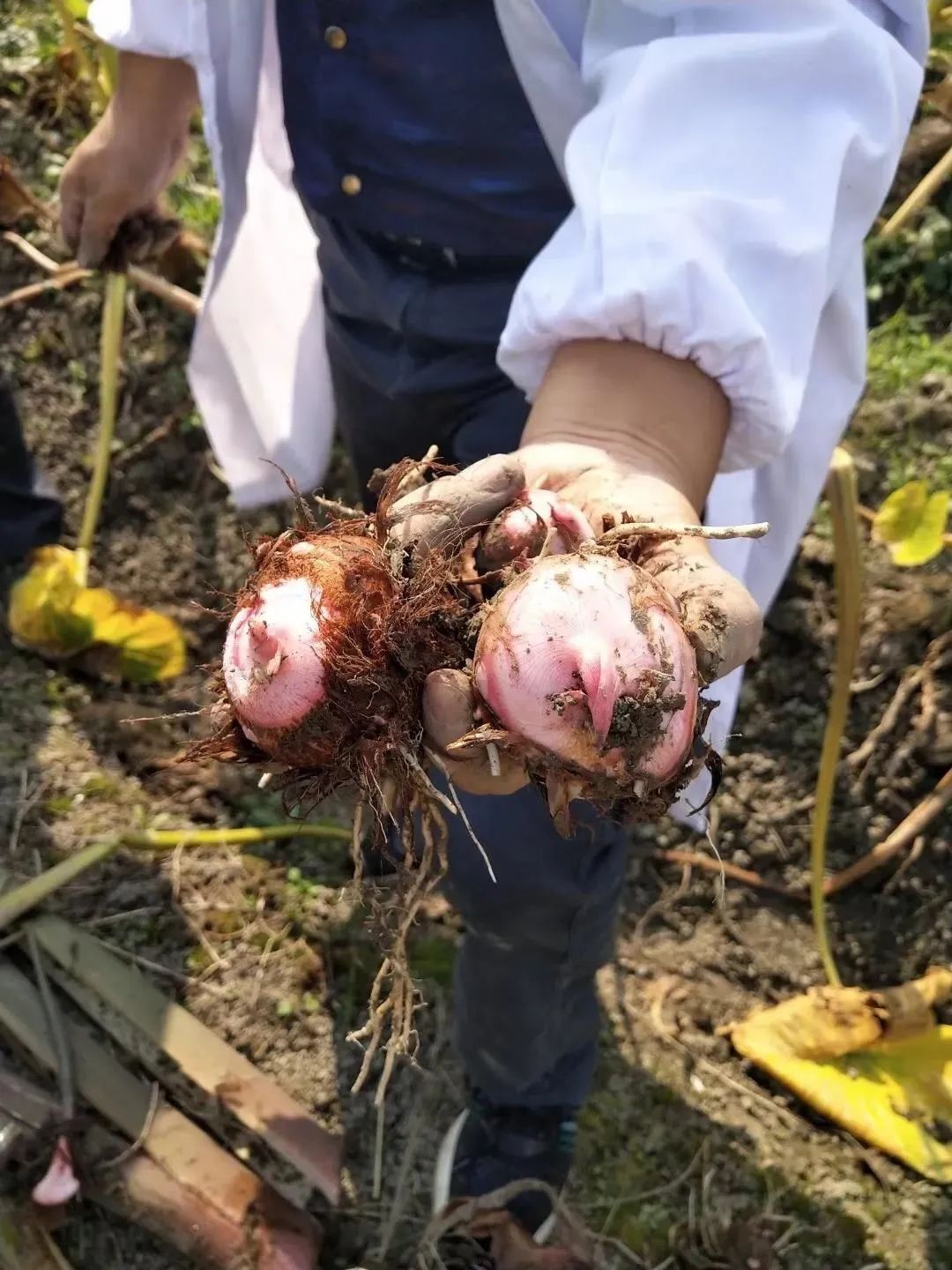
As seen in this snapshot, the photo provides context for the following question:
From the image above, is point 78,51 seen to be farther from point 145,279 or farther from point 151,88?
point 151,88

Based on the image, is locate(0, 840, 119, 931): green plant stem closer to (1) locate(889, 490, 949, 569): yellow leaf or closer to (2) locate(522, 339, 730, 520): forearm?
(2) locate(522, 339, 730, 520): forearm

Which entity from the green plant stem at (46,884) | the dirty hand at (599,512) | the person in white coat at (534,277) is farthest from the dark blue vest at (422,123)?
the green plant stem at (46,884)

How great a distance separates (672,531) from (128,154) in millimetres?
930

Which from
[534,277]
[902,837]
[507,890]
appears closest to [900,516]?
[902,837]

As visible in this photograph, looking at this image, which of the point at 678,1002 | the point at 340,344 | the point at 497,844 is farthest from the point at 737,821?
the point at 340,344

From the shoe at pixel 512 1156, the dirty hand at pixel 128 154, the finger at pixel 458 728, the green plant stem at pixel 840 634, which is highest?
the dirty hand at pixel 128 154

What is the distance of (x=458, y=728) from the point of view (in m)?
0.67

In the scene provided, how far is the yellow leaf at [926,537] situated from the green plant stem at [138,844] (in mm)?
893

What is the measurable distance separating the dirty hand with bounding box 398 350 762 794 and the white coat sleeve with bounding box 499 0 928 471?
0.15 feet

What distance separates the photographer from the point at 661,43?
73 centimetres

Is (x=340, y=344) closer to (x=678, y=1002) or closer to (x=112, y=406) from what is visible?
(x=112, y=406)

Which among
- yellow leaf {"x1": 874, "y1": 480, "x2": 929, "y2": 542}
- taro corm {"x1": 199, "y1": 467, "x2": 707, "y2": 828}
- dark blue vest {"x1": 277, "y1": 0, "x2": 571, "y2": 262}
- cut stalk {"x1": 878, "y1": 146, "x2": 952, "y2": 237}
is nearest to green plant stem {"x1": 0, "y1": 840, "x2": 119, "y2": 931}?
taro corm {"x1": 199, "y1": 467, "x2": 707, "y2": 828}

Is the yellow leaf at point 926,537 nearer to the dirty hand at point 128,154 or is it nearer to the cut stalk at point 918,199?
the cut stalk at point 918,199

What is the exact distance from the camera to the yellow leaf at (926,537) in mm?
1466
